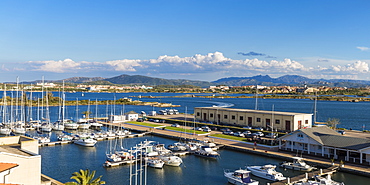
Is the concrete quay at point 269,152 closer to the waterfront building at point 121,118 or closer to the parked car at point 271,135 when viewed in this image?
the parked car at point 271,135

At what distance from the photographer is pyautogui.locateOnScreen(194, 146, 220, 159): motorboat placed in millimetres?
34719

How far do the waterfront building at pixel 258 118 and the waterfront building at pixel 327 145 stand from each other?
8.79m

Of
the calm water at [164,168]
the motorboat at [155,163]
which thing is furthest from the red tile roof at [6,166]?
the motorboat at [155,163]

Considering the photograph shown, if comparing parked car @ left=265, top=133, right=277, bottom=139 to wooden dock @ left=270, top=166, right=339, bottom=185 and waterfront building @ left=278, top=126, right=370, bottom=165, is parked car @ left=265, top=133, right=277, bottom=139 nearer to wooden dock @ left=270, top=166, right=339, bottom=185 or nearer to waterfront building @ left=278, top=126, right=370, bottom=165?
waterfront building @ left=278, top=126, right=370, bottom=165

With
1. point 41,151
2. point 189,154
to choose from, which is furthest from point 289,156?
point 41,151

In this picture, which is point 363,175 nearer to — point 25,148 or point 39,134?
point 25,148

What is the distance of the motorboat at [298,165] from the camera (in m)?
28.6

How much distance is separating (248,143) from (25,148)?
2770 cm

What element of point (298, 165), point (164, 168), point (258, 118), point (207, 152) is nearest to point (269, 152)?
point (298, 165)

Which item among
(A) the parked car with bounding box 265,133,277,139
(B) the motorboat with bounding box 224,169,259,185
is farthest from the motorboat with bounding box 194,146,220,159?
(A) the parked car with bounding box 265,133,277,139

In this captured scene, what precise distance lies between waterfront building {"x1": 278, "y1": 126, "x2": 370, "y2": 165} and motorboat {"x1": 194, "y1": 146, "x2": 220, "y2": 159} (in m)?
7.71

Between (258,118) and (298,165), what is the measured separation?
2045cm

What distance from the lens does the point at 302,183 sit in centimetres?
2383

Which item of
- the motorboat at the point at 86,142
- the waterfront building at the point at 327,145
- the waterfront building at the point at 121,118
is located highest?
the waterfront building at the point at 327,145
